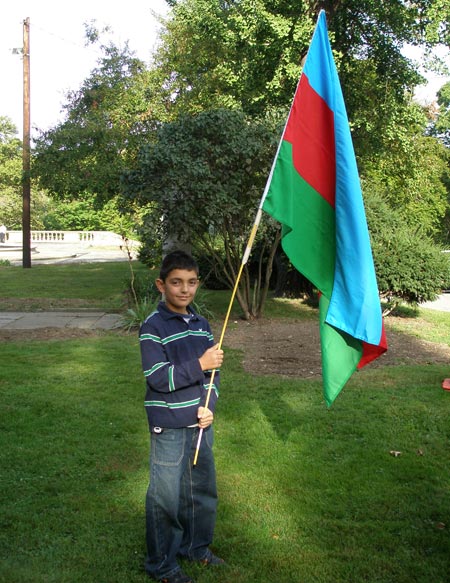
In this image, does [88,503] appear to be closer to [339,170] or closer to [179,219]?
[339,170]

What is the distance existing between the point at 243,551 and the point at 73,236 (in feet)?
167

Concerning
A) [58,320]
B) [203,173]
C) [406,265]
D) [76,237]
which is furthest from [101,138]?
[76,237]

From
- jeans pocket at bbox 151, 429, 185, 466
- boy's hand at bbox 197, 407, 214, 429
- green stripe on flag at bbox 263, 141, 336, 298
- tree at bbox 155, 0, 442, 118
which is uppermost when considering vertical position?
tree at bbox 155, 0, 442, 118

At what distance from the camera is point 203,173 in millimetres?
9953

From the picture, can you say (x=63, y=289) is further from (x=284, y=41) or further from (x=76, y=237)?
(x=76, y=237)

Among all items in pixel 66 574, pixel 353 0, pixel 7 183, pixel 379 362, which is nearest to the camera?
pixel 66 574

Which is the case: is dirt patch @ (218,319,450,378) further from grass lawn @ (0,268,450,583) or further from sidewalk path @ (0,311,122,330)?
sidewalk path @ (0,311,122,330)

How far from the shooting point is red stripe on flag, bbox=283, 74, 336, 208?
12.4 ft

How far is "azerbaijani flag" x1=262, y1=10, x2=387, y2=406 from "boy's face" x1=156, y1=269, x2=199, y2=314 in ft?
2.42

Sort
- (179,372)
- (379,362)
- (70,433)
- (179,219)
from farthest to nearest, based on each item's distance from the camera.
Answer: (179,219), (379,362), (70,433), (179,372)

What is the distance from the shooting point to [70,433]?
5332 millimetres

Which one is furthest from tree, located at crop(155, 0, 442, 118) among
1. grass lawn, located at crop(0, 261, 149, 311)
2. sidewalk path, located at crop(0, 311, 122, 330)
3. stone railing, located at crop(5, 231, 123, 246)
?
stone railing, located at crop(5, 231, 123, 246)

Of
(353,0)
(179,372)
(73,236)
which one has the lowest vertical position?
(73,236)

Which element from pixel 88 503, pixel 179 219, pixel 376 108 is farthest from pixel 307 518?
Answer: pixel 376 108
